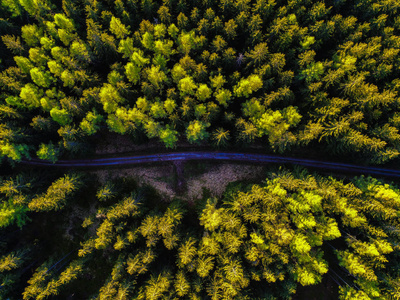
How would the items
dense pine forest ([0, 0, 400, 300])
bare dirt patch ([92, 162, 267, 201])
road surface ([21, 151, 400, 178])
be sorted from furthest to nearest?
bare dirt patch ([92, 162, 267, 201]) → road surface ([21, 151, 400, 178]) → dense pine forest ([0, 0, 400, 300])

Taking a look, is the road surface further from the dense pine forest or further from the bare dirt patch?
the dense pine forest

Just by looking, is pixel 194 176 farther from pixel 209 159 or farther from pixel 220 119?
pixel 220 119

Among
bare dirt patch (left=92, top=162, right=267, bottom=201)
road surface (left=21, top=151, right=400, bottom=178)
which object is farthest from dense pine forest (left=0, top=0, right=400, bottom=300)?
road surface (left=21, top=151, right=400, bottom=178)

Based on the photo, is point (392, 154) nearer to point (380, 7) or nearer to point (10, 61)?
point (380, 7)

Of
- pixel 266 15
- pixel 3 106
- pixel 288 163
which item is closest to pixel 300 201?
pixel 288 163

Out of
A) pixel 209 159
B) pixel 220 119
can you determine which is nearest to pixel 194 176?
pixel 209 159

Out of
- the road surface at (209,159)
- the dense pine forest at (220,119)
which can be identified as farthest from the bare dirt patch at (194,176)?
the dense pine forest at (220,119)

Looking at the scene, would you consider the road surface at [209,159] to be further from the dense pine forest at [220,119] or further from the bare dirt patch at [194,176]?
the dense pine forest at [220,119]

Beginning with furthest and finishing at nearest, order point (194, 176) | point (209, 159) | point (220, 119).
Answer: point (209, 159), point (194, 176), point (220, 119)
